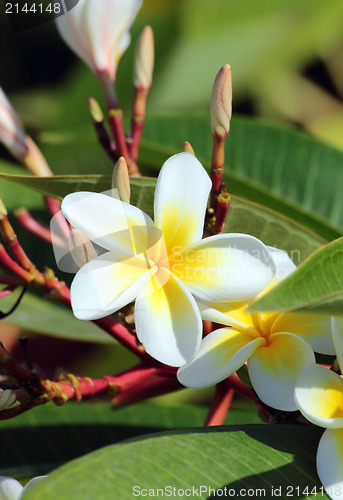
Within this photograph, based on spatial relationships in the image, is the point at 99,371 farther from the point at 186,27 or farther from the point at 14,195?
the point at 186,27

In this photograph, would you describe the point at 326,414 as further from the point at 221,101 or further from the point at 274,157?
the point at 274,157

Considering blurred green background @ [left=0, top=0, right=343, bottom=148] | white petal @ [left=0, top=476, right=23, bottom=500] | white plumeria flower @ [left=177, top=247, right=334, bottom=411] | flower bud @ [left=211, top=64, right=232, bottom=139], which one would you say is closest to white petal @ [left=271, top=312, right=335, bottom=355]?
white plumeria flower @ [left=177, top=247, right=334, bottom=411]

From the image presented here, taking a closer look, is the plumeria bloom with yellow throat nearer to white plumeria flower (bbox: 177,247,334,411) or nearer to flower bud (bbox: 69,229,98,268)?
white plumeria flower (bbox: 177,247,334,411)

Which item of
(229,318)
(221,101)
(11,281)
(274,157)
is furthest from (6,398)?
(274,157)

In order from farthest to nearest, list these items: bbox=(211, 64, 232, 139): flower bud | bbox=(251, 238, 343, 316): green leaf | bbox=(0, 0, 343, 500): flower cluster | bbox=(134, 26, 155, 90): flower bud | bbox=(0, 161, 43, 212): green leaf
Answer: bbox=(0, 161, 43, 212): green leaf < bbox=(134, 26, 155, 90): flower bud < bbox=(211, 64, 232, 139): flower bud < bbox=(0, 0, 343, 500): flower cluster < bbox=(251, 238, 343, 316): green leaf

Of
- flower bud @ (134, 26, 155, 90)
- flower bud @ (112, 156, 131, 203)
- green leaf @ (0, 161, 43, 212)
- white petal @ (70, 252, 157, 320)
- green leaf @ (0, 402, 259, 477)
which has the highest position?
flower bud @ (134, 26, 155, 90)

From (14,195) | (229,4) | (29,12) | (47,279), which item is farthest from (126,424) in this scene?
(229,4)
